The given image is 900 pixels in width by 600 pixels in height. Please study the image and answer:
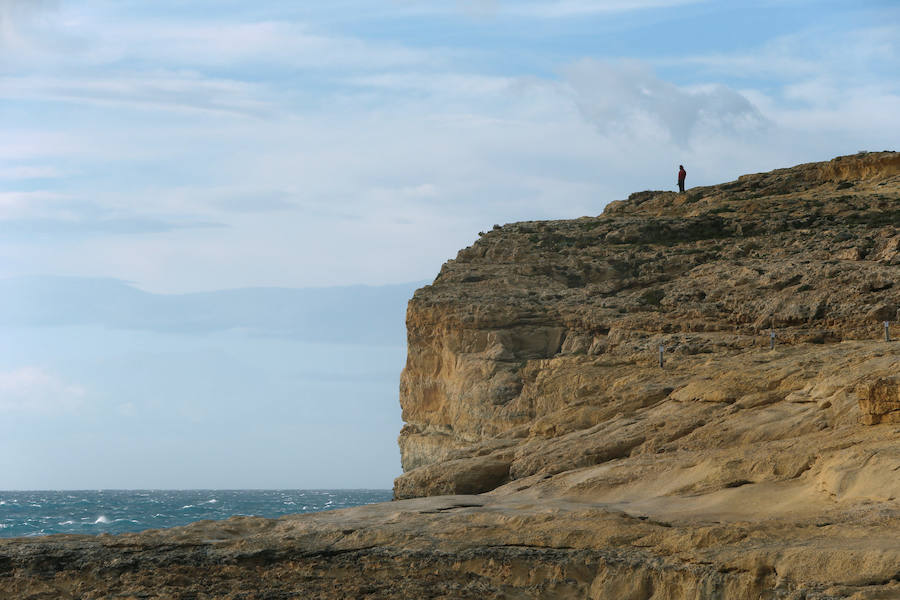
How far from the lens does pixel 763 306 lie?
25766mm

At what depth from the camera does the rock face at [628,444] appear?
1157 centimetres

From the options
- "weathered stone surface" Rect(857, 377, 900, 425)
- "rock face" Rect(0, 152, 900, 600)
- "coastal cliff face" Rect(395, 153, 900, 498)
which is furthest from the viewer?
"coastal cliff face" Rect(395, 153, 900, 498)

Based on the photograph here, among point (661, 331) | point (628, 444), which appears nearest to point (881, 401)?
point (628, 444)

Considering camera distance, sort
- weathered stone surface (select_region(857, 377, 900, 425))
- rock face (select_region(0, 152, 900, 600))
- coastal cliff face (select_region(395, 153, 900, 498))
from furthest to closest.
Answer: coastal cliff face (select_region(395, 153, 900, 498))
weathered stone surface (select_region(857, 377, 900, 425))
rock face (select_region(0, 152, 900, 600))

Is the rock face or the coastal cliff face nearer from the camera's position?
the rock face

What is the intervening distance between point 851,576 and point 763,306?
1672 centimetres

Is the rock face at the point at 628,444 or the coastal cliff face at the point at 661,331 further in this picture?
the coastal cliff face at the point at 661,331

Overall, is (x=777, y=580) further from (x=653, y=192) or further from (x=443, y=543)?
(x=653, y=192)

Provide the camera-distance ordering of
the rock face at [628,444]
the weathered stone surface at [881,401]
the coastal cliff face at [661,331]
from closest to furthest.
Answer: the rock face at [628,444] → the weathered stone surface at [881,401] → the coastal cliff face at [661,331]

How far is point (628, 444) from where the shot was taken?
1764cm

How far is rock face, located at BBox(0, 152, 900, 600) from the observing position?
11570mm

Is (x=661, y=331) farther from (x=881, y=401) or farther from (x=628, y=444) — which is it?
(x=881, y=401)

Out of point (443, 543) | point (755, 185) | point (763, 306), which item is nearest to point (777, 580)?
point (443, 543)

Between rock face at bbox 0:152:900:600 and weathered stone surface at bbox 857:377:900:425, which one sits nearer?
rock face at bbox 0:152:900:600
